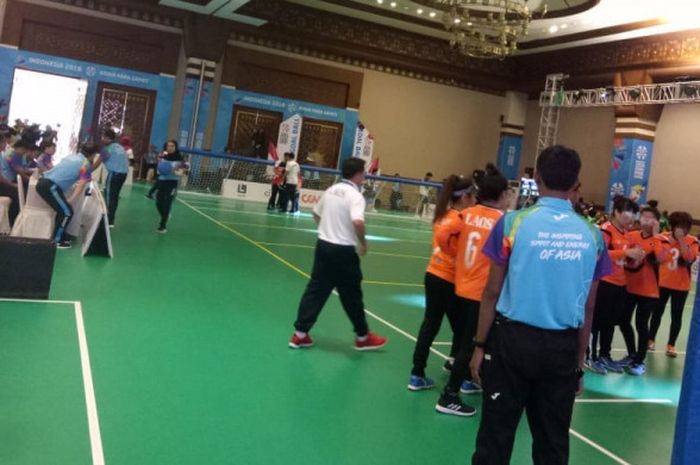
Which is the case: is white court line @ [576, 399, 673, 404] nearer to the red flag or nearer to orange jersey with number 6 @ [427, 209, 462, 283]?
orange jersey with number 6 @ [427, 209, 462, 283]

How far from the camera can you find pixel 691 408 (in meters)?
2.03

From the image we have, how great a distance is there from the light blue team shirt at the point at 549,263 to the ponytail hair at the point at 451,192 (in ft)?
6.98

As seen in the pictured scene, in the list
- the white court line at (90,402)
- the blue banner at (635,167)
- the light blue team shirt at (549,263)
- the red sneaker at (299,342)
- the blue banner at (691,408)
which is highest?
the blue banner at (635,167)

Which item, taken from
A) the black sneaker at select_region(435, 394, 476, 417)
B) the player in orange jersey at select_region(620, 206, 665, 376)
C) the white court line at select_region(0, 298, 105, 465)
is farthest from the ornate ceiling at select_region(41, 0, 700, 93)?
the black sneaker at select_region(435, 394, 476, 417)

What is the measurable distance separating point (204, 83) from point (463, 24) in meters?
10.9

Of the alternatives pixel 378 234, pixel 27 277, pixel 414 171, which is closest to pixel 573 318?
pixel 27 277

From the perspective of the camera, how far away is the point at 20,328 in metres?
5.36

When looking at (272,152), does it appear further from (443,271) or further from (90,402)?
(90,402)

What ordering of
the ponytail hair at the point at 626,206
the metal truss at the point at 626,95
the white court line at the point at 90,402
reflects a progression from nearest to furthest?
the white court line at the point at 90,402 < the ponytail hair at the point at 626,206 < the metal truss at the point at 626,95

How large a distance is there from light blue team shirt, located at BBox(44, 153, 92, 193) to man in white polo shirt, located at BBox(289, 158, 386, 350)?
4207mm

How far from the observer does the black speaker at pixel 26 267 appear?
20.1 feet

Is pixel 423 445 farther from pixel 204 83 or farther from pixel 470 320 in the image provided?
pixel 204 83

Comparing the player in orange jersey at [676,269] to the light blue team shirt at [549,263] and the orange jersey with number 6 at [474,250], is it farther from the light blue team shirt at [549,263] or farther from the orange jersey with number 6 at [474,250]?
the light blue team shirt at [549,263]

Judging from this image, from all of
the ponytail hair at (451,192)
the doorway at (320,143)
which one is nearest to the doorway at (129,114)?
the doorway at (320,143)
